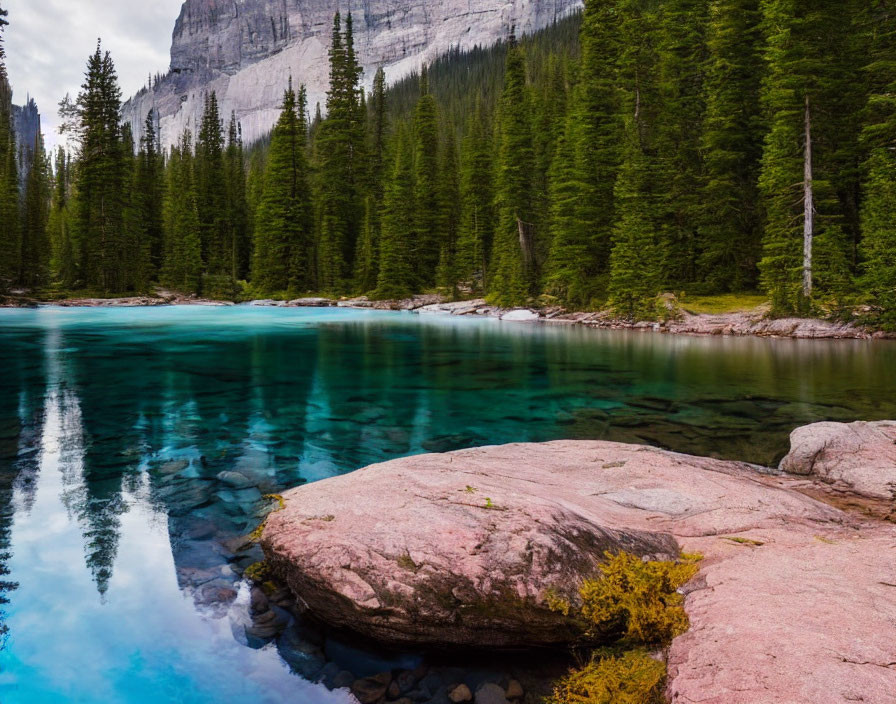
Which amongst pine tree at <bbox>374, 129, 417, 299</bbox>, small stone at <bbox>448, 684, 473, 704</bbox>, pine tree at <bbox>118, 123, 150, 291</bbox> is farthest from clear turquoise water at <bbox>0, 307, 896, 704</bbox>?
pine tree at <bbox>118, 123, 150, 291</bbox>

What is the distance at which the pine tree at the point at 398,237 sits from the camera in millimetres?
49219

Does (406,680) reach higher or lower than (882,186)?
lower

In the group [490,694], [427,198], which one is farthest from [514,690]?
[427,198]

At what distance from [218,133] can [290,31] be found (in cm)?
14994

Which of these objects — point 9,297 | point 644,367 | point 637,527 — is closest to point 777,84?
point 644,367

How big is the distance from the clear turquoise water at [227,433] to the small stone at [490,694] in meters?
0.90

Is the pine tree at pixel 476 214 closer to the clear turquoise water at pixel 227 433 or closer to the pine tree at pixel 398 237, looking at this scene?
the pine tree at pixel 398 237

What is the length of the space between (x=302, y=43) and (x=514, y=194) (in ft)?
586

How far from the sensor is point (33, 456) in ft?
25.9

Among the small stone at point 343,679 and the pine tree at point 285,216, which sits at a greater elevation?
the pine tree at point 285,216

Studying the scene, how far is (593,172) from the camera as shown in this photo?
3616 centimetres

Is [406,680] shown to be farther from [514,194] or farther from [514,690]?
[514,194]

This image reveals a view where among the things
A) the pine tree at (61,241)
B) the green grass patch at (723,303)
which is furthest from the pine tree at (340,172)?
the green grass patch at (723,303)

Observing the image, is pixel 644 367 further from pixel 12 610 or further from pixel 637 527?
pixel 12 610
